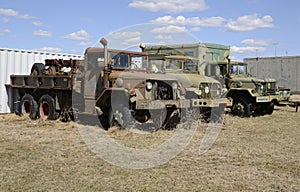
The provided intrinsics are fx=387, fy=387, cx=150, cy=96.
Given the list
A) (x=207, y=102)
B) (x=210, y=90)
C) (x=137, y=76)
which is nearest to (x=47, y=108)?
(x=137, y=76)

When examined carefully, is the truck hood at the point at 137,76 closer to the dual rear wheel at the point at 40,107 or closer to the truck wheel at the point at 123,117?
the truck wheel at the point at 123,117

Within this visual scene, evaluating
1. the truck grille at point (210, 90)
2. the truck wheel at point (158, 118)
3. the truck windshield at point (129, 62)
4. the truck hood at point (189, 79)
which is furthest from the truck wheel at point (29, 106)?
the truck grille at point (210, 90)

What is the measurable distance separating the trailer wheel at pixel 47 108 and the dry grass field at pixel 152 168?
4.59 feet

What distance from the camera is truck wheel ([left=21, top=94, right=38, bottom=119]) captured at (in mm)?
11680

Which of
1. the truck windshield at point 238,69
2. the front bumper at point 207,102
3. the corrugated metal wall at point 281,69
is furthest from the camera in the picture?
the corrugated metal wall at point 281,69

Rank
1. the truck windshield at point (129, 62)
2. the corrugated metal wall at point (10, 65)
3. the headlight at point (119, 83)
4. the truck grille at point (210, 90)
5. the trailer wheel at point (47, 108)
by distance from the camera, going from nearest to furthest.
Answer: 1. the headlight at point (119, 83)
2. the truck windshield at point (129, 62)
3. the trailer wheel at point (47, 108)
4. the truck grille at point (210, 90)
5. the corrugated metal wall at point (10, 65)

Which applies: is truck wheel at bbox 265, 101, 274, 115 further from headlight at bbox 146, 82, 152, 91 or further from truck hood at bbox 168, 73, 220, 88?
headlight at bbox 146, 82, 152, 91

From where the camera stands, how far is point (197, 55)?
1439cm

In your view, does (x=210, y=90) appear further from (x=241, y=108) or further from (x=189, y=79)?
(x=241, y=108)

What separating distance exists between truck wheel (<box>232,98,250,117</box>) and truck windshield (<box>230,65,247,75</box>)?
1413 mm

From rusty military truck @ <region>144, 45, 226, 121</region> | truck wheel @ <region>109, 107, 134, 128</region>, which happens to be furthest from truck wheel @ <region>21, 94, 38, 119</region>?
rusty military truck @ <region>144, 45, 226, 121</region>

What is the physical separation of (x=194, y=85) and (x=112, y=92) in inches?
111

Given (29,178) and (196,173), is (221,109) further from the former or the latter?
(29,178)

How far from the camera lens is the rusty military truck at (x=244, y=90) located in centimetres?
1366
